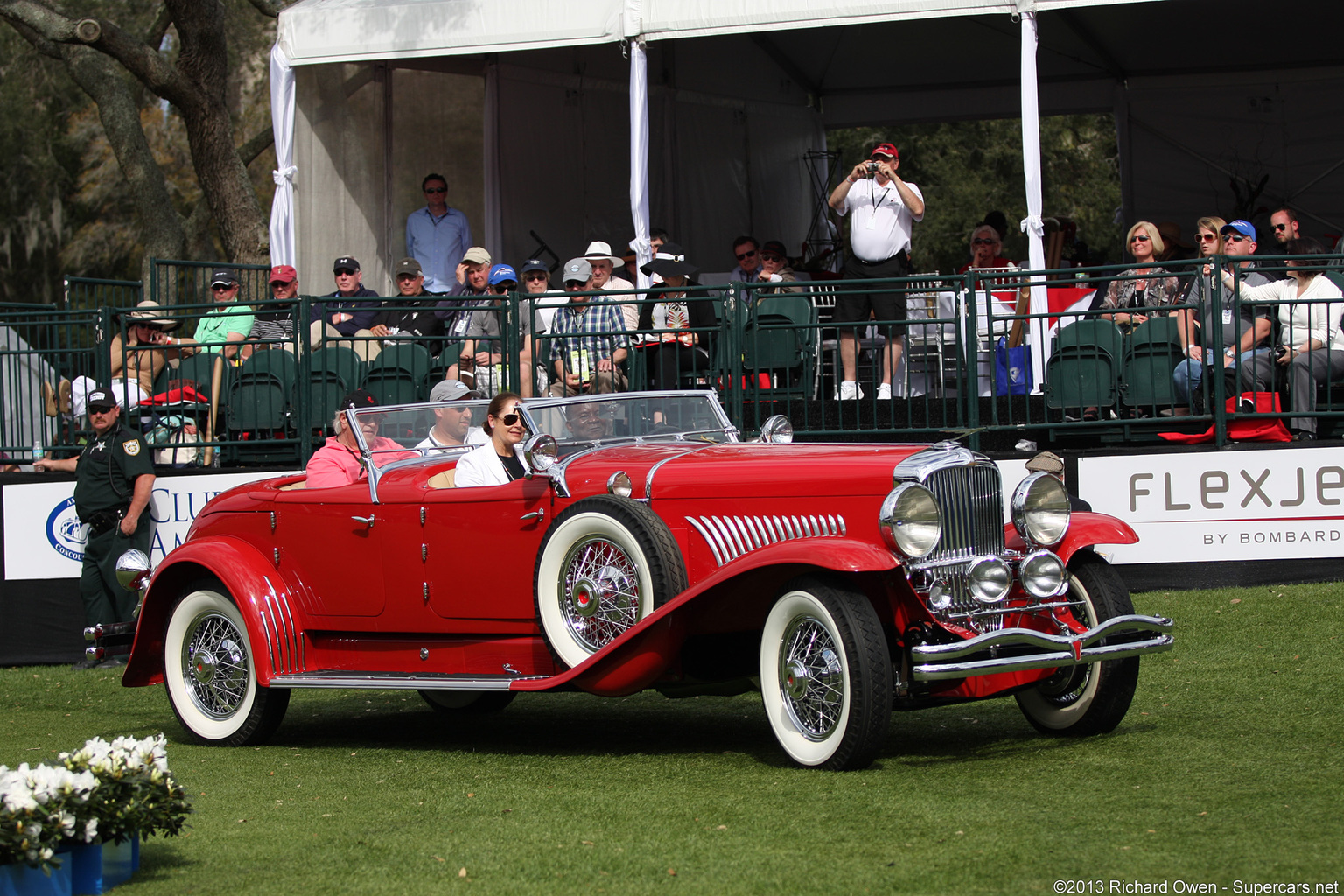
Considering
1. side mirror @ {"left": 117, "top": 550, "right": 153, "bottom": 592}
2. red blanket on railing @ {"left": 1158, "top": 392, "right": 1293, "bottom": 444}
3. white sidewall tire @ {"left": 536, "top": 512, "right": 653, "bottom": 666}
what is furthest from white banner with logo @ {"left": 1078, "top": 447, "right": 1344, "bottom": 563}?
side mirror @ {"left": 117, "top": 550, "right": 153, "bottom": 592}

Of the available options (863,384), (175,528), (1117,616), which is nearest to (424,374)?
(175,528)

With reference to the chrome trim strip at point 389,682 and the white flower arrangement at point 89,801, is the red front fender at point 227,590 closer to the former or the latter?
the chrome trim strip at point 389,682

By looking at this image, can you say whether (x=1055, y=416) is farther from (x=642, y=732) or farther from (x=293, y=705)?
(x=293, y=705)

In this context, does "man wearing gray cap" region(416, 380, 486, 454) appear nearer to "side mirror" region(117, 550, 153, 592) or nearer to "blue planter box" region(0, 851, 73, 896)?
"side mirror" region(117, 550, 153, 592)

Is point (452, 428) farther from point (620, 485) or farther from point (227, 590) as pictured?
point (620, 485)

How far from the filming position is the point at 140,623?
8.03 meters

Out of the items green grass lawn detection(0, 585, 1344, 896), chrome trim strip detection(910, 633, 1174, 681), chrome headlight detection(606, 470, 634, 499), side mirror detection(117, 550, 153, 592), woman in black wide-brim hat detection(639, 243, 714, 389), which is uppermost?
woman in black wide-brim hat detection(639, 243, 714, 389)

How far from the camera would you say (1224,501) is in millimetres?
9797

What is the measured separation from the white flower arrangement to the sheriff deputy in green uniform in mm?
6564

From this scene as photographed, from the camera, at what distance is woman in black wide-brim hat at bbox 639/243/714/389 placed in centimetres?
1085

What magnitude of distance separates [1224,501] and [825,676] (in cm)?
491

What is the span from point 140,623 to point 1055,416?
595 centimetres

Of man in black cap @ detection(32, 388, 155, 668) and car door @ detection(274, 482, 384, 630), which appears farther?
man in black cap @ detection(32, 388, 155, 668)

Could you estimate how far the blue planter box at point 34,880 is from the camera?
4.31 m
